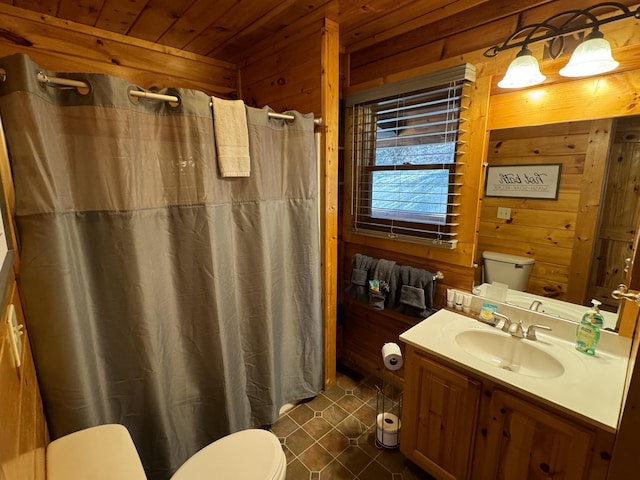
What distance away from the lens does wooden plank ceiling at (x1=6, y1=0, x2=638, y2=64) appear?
1.53 meters

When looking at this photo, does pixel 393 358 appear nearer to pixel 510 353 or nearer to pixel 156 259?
pixel 510 353

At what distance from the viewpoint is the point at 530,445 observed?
1.15 m

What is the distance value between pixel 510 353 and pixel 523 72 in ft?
4.15

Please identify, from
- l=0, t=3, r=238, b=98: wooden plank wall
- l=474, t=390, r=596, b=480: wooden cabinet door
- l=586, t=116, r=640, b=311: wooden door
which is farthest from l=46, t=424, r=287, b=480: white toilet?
l=0, t=3, r=238, b=98: wooden plank wall

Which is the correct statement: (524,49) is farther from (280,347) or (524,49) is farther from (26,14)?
(26,14)

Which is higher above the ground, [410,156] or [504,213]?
[410,156]

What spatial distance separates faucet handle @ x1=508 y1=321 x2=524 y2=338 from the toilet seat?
3.84 ft

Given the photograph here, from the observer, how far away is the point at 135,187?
127cm

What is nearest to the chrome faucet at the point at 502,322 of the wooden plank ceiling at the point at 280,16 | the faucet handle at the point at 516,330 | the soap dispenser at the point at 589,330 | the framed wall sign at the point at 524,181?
the faucet handle at the point at 516,330

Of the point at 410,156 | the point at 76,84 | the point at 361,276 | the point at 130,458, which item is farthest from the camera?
the point at 361,276

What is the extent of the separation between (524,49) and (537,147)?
1.42 feet

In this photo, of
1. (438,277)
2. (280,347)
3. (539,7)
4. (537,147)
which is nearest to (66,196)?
(280,347)

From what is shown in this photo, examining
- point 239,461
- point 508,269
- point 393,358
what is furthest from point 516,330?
point 239,461

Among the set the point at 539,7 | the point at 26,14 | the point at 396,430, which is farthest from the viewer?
the point at 396,430
